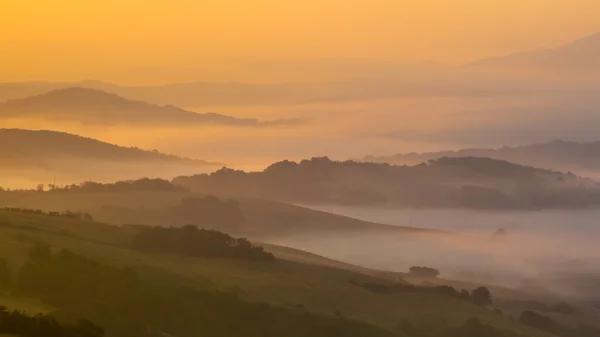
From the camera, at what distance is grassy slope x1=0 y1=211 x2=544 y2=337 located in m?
94.6

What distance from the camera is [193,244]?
426 feet

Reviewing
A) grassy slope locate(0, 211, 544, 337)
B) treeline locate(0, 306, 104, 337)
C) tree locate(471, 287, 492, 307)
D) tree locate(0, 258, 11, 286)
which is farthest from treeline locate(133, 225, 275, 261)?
treeline locate(0, 306, 104, 337)

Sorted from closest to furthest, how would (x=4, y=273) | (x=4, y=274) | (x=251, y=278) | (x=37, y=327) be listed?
1. (x=37, y=327)
2. (x=4, y=274)
3. (x=4, y=273)
4. (x=251, y=278)

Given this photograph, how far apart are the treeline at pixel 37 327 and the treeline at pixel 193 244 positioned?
58.6 meters

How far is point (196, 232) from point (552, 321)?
215 ft

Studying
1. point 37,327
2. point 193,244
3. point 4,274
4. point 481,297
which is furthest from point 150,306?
point 481,297

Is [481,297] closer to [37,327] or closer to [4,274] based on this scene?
[4,274]

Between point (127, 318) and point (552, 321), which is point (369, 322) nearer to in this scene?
point (127, 318)

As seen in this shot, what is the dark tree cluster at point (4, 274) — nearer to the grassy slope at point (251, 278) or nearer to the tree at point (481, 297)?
the grassy slope at point (251, 278)

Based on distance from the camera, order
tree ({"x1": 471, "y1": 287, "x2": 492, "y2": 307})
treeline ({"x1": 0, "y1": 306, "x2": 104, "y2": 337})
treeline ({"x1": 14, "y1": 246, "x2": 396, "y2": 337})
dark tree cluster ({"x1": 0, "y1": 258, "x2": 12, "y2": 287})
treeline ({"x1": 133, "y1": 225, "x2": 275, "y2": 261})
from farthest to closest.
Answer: tree ({"x1": 471, "y1": 287, "x2": 492, "y2": 307}) → treeline ({"x1": 133, "y1": 225, "x2": 275, "y2": 261}) → dark tree cluster ({"x1": 0, "y1": 258, "x2": 12, "y2": 287}) → treeline ({"x1": 14, "y1": 246, "x2": 396, "y2": 337}) → treeline ({"x1": 0, "y1": 306, "x2": 104, "y2": 337})

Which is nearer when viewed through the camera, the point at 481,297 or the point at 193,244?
the point at 193,244

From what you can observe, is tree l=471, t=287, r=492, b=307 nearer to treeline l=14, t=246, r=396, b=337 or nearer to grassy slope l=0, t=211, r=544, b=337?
grassy slope l=0, t=211, r=544, b=337

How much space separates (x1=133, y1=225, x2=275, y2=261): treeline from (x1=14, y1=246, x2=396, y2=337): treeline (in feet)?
A: 104

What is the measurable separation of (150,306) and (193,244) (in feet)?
165
